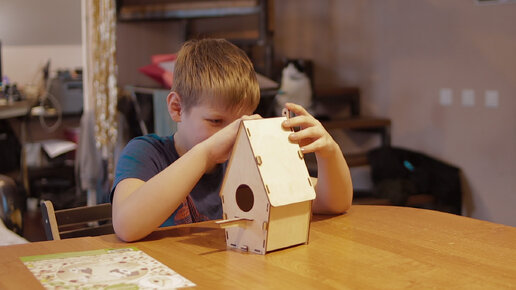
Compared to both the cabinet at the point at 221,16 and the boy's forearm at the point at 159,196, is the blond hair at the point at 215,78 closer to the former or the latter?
the boy's forearm at the point at 159,196

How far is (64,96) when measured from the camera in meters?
4.75

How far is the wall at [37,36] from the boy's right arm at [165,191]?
4001mm

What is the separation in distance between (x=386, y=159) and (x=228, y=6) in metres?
1.29

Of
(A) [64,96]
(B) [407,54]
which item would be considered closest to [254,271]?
(B) [407,54]

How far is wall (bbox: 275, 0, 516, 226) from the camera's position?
3510 millimetres

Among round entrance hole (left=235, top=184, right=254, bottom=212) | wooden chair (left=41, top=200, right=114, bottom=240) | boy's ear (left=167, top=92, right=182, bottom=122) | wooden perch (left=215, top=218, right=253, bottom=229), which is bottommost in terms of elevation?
wooden chair (left=41, top=200, right=114, bottom=240)

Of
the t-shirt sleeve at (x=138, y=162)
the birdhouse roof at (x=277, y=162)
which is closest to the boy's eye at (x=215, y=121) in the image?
the t-shirt sleeve at (x=138, y=162)

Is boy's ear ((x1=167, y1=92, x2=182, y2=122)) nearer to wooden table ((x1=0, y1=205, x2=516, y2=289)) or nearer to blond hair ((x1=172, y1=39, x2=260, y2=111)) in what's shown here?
blond hair ((x1=172, y1=39, x2=260, y2=111))

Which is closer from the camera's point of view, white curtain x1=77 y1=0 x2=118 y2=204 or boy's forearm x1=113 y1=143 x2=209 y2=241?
boy's forearm x1=113 y1=143 x2=209 y2=241

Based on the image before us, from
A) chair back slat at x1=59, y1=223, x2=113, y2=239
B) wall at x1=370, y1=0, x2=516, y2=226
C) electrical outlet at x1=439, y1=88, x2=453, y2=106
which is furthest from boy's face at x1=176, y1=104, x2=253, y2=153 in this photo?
electrical outlet at x1=439, y1=88, x2=453, y2=106

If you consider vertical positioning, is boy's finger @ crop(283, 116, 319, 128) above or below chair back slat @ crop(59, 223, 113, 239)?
above

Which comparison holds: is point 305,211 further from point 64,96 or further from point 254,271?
point 64,96

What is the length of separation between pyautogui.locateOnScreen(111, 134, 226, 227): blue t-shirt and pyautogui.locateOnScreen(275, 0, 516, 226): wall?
239cm

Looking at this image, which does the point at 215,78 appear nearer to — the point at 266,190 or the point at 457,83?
the point at 266,190
